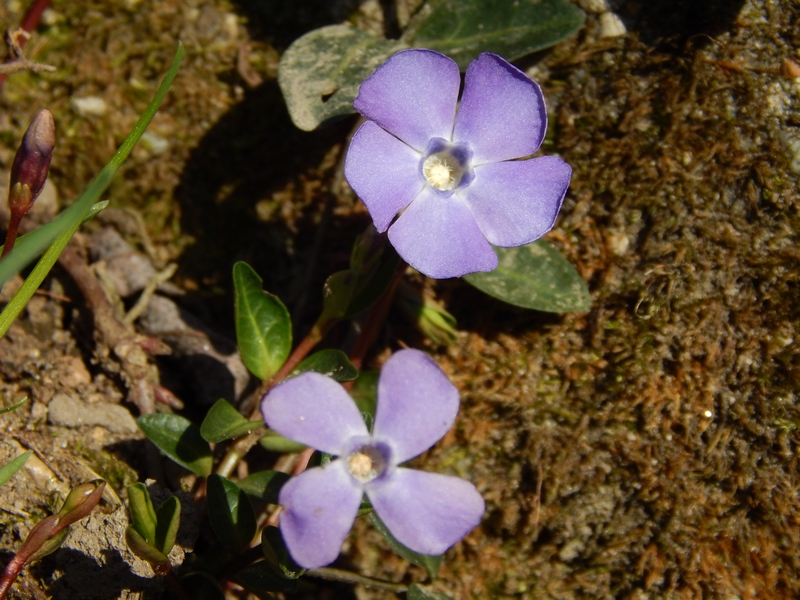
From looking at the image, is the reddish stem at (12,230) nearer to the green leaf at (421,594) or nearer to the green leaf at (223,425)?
the green leaf at (223,425)

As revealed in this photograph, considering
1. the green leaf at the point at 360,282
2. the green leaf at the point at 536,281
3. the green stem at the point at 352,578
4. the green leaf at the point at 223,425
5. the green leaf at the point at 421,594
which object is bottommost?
the green stem at the point at 352,578

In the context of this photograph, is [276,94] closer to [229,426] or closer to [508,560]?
[229,426]

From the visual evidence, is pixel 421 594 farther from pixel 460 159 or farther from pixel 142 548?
pixel 460 159

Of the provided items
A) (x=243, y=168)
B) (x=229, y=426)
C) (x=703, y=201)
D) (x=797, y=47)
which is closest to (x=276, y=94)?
(x=243, y=168)

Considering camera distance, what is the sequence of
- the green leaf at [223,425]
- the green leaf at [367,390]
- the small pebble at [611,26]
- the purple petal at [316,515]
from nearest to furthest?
the purple petal at [316,515] → the green leaf at [223,425] → the green leaf at [367,390] → the small pebble at [611,26]

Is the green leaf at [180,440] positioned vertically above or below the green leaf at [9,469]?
below

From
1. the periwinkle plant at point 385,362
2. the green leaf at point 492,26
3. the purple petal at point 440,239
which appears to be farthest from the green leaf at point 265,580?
the green leaf at point 492,26
